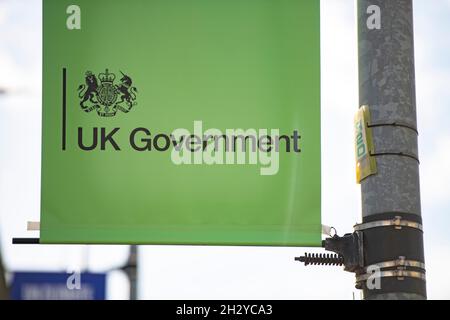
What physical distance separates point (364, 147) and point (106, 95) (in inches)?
101

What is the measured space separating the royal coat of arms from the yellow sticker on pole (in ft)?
7.31

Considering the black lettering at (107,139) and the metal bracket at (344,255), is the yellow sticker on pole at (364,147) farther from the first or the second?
the black lettering at (107,139)

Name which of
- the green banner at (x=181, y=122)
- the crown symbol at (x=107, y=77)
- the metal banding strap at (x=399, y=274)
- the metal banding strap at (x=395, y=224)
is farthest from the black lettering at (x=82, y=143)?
the metal banding strap at (x=399, y=274)

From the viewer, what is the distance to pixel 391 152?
41.8ft

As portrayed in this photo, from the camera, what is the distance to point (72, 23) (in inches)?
521

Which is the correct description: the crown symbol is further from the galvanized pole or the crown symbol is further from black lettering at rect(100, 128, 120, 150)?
the galvanized pole

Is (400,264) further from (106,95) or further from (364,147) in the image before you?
(106,95)

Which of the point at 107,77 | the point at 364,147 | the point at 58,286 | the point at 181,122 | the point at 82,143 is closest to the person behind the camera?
the point at 58,286

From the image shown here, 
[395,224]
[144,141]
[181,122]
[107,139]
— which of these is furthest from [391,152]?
[107,139]

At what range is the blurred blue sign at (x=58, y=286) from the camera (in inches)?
428

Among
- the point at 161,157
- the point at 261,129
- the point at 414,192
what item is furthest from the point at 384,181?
the point at 161,157

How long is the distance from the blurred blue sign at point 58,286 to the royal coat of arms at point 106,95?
2.40m

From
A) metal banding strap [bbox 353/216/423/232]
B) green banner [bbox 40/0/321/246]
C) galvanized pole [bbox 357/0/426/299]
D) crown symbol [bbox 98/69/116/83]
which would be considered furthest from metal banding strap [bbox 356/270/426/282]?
crown symbol [bbox 98/69/116/83]

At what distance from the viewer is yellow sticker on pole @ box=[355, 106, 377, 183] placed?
12.8 m
